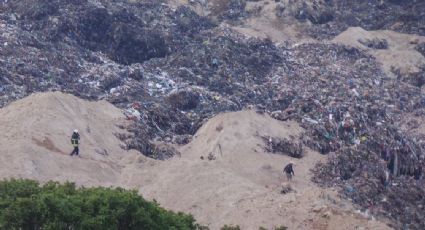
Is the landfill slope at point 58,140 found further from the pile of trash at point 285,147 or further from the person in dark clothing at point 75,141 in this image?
the pile of trash at point 285,147

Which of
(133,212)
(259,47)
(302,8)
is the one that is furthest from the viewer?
(302,8)

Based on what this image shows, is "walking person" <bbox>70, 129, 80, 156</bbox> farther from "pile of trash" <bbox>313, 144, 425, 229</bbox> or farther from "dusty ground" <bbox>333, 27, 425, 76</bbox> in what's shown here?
"dusty ground" <bbox>333, 27, 425, 76</bbox>

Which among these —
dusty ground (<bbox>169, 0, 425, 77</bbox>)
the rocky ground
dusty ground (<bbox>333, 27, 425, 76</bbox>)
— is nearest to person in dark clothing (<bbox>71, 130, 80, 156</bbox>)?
the rocky ground

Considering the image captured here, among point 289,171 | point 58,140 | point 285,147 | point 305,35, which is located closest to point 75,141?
point 58,140

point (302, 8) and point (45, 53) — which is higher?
point (302, 8)

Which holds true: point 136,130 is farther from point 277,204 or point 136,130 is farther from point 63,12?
point 63,12

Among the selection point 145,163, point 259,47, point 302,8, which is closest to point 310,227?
point 145,163
